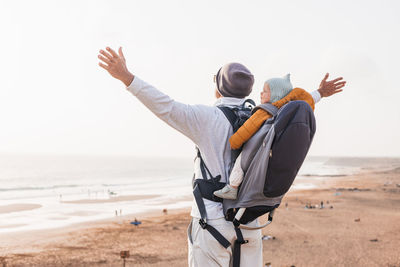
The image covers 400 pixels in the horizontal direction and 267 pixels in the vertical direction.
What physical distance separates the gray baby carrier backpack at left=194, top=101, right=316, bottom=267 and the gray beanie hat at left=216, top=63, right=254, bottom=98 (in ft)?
0.98

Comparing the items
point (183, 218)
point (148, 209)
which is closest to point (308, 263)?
point (183, 218)

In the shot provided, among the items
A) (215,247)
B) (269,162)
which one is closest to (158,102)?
(269,162)

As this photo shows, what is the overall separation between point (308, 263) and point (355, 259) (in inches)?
66.7

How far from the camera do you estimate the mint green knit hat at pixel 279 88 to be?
215 centimetres

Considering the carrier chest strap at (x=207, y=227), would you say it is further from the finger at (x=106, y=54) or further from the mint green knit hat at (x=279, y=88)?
the finger at (x=106, y=54)

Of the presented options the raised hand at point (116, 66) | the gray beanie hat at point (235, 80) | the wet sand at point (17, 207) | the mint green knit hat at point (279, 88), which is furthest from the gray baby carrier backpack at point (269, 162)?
the wet sand at point (17, 207)

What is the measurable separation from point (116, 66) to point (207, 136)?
0.67m

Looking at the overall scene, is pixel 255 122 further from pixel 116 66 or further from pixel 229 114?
pixel 116 66

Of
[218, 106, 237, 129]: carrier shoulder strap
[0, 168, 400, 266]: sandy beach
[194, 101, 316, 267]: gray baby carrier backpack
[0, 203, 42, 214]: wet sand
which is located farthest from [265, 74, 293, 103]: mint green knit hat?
[0, 203, 42, 214]: wet sand

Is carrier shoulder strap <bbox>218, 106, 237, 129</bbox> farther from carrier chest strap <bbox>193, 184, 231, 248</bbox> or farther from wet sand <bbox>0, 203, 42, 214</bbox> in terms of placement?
wet sand <bbox>0, 203, 42, 214</bbox>

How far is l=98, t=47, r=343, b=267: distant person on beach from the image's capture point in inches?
76.9

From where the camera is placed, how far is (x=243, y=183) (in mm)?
1999

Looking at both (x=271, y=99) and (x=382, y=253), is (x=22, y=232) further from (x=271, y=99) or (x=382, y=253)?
(x=271, y=99)

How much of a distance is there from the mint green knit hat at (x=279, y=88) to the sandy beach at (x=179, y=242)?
9291 mm
